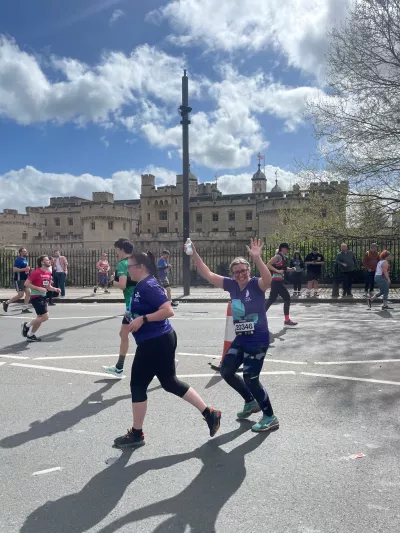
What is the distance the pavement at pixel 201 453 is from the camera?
2.83 m

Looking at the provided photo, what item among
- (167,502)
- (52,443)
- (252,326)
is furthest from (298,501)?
(52,443)

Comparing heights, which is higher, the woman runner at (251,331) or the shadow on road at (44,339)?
the woman runner at (251,331)

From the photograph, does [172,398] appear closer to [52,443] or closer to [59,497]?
[52,443]

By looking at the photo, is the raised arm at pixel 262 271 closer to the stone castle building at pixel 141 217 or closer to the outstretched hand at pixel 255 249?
the outstretched hand at pixel 255 249

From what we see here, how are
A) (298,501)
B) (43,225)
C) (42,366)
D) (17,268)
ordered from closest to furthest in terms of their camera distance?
(298,501)
(42,366)
(17,268)
(43,225)

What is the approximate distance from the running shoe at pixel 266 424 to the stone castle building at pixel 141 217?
52.8m

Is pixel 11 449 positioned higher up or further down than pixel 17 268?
further down

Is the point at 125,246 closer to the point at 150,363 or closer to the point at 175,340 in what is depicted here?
the point at 175,340

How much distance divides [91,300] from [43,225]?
7062 centimetres

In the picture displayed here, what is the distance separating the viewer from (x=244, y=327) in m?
4.28

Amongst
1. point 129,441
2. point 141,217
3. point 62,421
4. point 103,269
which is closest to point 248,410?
point 129,441

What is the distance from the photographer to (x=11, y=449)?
383 cm

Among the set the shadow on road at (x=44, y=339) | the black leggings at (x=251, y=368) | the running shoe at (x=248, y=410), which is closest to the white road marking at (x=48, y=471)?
the black leggings at (x=251, y=368)

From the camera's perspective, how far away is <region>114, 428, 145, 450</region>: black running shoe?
12.7 ft
